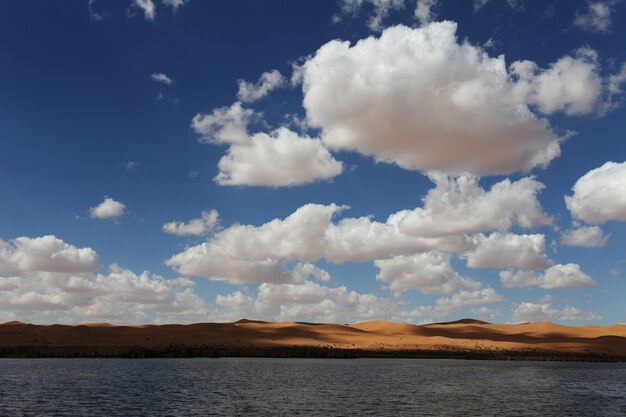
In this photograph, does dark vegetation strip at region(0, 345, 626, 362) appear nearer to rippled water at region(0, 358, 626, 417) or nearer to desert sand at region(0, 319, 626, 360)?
desert sand at region(0, 319, 626, 360)

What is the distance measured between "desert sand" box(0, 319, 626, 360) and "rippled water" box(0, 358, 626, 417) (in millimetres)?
37411

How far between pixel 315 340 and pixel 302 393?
83547 mm

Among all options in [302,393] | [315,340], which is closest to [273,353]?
[315,340]

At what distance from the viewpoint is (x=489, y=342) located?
411ft

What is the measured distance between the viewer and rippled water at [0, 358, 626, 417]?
36812mm

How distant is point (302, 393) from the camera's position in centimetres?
4512

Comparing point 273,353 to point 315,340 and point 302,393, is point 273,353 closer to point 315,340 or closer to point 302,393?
point 315,340

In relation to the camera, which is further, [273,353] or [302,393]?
[273,353]

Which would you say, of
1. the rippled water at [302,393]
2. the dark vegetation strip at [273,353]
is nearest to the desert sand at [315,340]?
the dark vegetation strip at [273,353]

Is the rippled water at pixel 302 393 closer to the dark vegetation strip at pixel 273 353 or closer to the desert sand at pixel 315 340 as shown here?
the dark vegetation strip at pixel 273 353

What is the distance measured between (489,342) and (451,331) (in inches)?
1151

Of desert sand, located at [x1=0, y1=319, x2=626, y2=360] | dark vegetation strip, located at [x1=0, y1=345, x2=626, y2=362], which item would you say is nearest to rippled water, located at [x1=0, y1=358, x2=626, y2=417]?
dark vegetation strip, located at [x1=0, y1=345, x2=626, y2=362]

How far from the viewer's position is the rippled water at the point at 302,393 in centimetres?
3681

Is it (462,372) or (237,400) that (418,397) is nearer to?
(237,400)
